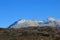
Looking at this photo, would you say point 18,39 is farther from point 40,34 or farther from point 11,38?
point 40,34

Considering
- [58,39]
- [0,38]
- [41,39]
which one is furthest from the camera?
[0,38]

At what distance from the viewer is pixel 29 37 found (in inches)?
3017

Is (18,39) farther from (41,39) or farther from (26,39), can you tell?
(41,39)

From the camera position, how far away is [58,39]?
221 ft

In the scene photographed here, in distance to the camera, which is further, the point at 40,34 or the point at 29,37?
the point at 40,34

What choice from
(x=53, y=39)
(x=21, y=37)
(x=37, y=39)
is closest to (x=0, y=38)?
(x=21, y=37)

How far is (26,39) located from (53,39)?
30.2ft

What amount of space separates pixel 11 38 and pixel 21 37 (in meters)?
3.27

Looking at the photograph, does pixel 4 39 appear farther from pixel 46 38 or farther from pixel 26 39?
pixel 46 38

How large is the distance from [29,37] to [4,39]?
8.09 metres

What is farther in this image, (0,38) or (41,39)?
(0,38)

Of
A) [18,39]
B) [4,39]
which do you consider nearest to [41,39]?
[18,39]

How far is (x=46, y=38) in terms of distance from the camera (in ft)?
246

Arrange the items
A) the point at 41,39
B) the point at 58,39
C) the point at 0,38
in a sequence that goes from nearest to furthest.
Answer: the point at 58,39 < the point at 41,39 < the point at 0,38
